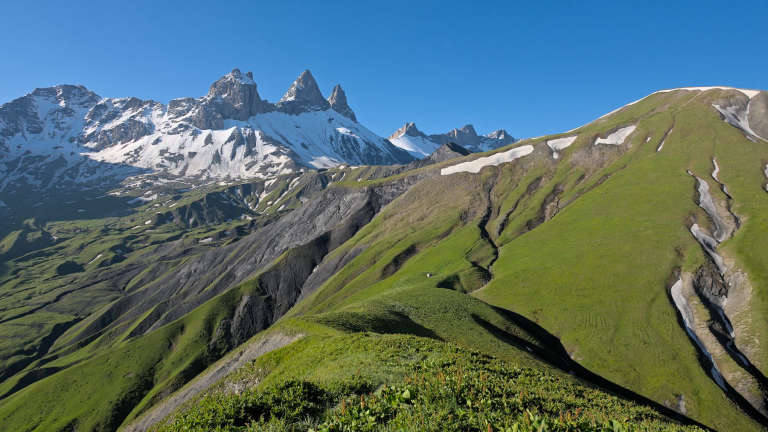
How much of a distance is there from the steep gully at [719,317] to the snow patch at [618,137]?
2605 inches

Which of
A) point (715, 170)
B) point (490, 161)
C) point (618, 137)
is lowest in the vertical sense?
point (715, 170)

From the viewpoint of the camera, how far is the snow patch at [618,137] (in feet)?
518

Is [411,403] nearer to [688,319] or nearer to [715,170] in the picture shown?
[688,319]

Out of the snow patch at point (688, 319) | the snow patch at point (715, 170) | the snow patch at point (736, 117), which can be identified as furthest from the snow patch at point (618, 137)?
the snow patch at point (688, 319)

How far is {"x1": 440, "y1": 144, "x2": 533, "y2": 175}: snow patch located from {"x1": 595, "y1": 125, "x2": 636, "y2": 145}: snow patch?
1117 inches

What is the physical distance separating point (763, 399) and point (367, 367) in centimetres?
7204

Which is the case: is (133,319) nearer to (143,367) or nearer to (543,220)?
(143,367)

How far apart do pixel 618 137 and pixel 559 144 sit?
22597mm

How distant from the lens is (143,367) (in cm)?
10556

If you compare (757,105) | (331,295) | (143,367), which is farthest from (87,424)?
(757,105)

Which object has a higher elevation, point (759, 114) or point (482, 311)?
point (759, 114)

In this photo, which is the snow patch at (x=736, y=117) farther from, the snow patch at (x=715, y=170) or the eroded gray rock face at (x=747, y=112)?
the snow patch at (x=715, y=170)

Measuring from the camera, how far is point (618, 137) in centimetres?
15962

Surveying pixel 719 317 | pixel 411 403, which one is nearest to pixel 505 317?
pixel 719 317
